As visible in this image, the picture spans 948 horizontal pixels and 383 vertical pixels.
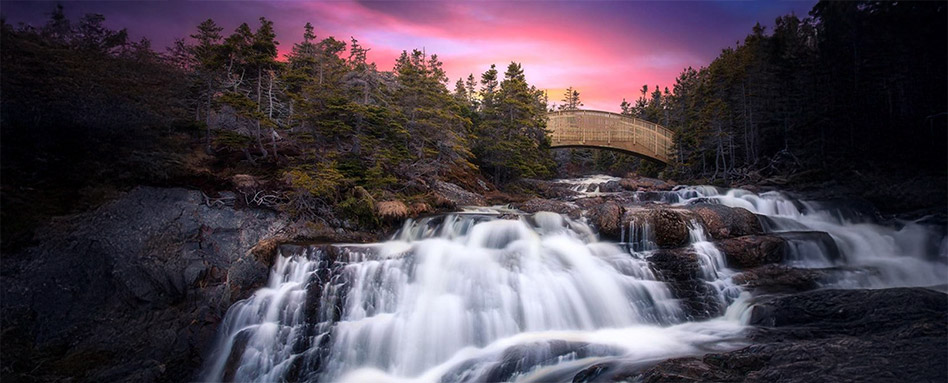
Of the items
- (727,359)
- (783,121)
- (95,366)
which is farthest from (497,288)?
(783,121)

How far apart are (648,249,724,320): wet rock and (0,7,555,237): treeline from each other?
7.50 meters

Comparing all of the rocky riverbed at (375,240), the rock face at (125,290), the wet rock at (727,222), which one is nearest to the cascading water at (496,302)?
the rocky riverbed at (375,240)

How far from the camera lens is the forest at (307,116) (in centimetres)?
707

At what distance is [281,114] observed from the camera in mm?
14273

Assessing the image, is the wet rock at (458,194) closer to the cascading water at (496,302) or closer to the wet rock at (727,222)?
the cascading water at (496,302)

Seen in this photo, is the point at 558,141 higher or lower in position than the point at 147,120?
higher

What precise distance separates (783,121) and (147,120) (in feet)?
85.4

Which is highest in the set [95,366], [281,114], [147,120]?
[281,114]

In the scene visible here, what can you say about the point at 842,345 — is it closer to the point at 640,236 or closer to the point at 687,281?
the point at 687,281

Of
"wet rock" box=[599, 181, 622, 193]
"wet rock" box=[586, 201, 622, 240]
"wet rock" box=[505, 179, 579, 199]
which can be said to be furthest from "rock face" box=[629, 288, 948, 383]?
"wet rock" box=[599, 181, 622, 193]

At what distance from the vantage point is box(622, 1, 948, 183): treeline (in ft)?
33.9

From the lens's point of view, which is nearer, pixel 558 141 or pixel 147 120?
pixel 147 120

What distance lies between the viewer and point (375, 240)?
32.8 feet

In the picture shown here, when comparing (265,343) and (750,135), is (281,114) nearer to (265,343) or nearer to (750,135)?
(265,343)
